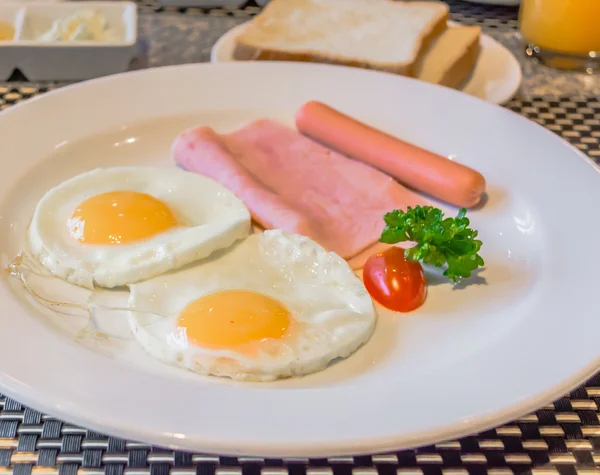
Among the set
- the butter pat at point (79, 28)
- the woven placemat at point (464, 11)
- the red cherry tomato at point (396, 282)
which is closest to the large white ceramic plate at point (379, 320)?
the red cherry tomato at point (396, 282)

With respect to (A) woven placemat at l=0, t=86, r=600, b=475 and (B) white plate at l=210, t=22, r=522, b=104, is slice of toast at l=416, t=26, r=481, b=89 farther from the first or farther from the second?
(A) woven placemat at l=0, t=86, r=600, b=475

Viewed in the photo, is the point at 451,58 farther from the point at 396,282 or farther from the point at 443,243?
the point at 396,282

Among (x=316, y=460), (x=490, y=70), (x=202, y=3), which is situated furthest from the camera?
(x=202, y=3)

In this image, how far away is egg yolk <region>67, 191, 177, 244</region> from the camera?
4.96 feet

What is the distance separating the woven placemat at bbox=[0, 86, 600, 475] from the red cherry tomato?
352 mm

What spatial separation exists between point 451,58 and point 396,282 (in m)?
1.29

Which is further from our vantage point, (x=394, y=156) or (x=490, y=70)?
(x=490, y=70)

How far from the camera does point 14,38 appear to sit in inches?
98.3

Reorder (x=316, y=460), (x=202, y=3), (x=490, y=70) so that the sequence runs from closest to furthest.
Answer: (x=316, y=460) → (x=490, y=70) → (x=202, y=3)

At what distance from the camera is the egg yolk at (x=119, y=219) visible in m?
1.51

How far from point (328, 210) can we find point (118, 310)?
25.2 inches

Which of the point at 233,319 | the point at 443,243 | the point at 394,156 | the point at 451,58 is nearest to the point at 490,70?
the point at 451,58

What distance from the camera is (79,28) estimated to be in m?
2.42

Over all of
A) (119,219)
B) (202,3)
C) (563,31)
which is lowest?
(202,3)
